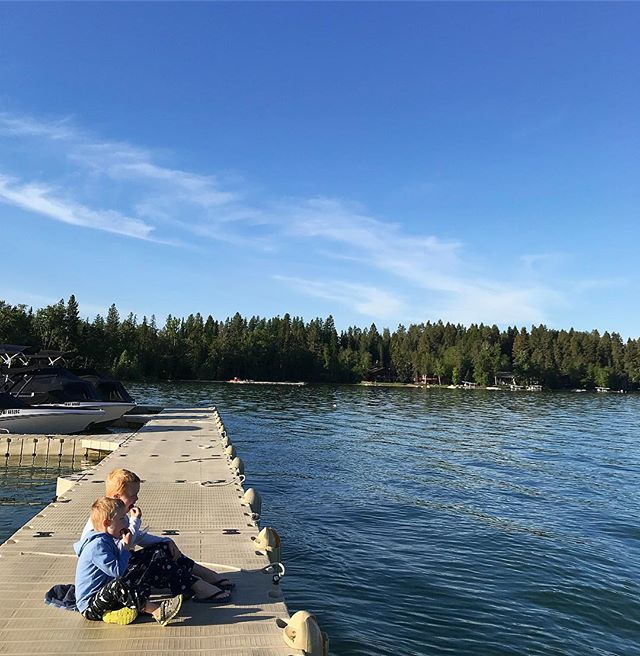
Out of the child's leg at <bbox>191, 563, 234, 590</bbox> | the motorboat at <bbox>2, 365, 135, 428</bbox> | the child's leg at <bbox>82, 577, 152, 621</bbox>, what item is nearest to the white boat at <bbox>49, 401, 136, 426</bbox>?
the motorboat at <bbox>2, 365, 135, 428</bbox>

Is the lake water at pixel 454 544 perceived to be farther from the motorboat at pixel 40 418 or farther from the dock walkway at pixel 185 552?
the motorboat at pixel 40 418

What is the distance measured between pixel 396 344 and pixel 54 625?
557ft

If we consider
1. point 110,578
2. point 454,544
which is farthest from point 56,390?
point 110,578

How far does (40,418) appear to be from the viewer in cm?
2395

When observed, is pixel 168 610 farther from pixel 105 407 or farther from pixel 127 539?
pixel 105 407

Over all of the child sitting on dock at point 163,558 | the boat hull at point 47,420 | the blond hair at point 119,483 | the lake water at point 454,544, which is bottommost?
the lake water at point 454,544

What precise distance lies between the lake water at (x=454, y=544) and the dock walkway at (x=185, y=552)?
165 cm

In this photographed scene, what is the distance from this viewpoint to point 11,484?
17.6 m

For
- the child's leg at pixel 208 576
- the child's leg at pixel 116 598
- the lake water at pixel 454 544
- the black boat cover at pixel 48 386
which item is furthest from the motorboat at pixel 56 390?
the child's leg at pixel 116 598

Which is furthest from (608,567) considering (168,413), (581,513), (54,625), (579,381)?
(579,381)

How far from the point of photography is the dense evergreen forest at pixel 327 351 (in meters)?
111

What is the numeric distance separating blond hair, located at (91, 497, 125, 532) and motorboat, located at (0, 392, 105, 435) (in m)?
20.1

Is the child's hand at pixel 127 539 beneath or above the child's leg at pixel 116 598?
above

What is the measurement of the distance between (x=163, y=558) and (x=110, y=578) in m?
0.60
